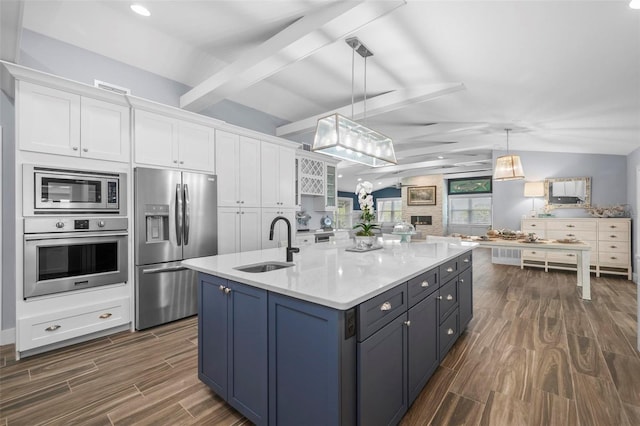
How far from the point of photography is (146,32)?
2.85m

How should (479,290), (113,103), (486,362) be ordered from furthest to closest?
(479,290)
(113,103)
(486,362)

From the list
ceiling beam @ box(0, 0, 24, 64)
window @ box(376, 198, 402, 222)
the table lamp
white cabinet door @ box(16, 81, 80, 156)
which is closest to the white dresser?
the table lamp

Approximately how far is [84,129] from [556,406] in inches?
171

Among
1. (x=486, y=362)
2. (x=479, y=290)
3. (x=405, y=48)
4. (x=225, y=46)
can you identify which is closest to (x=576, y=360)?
(x=486, y=362)

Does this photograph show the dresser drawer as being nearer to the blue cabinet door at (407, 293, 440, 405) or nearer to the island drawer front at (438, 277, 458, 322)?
the island drawer front at (438, 277, 458, 322)

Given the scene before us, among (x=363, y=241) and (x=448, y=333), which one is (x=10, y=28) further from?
(x=448, y=333)

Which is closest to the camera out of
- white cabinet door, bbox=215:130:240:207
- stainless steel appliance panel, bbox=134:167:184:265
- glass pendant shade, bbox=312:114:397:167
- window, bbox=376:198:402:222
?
glass pendant shade, bbox=312:114:397:167

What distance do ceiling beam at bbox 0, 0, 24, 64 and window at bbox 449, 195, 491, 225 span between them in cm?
1290

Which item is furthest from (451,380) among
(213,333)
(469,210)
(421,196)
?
(469,210)

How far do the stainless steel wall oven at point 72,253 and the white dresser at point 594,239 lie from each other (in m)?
7.14

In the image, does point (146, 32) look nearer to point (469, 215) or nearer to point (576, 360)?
point (576, 360)

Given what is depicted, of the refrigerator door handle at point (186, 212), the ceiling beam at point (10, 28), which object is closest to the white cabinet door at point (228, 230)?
the refrigerator door handle at point (186, 212)

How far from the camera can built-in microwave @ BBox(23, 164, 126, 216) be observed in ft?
7.75

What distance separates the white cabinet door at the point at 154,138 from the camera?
2.95 metres
